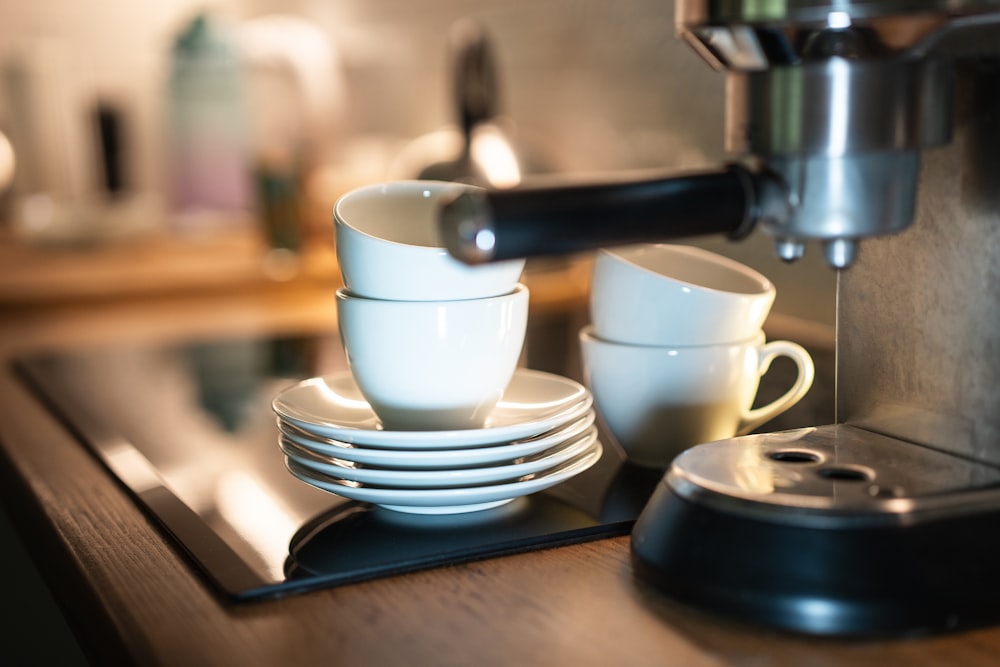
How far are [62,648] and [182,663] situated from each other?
1.24 feet

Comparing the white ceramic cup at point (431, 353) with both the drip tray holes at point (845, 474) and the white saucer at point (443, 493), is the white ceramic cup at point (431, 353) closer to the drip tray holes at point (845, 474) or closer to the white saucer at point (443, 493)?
the white saucer at point (443, 493)

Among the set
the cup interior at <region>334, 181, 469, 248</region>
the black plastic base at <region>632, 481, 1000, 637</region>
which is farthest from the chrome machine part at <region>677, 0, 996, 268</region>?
the cup interior at <region>334, 181, 469, 248</region>

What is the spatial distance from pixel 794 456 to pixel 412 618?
0.18 metres

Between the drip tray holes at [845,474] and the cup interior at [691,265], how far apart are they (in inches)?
8.1

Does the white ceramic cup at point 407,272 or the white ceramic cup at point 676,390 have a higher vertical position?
the white ceramic cup at point 407,272

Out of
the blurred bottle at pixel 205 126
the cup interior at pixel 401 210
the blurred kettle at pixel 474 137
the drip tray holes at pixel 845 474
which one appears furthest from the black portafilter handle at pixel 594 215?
the blurred bottle at pixel 205 126

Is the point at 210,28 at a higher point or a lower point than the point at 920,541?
higher

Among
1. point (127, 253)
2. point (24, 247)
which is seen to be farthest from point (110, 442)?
point (24, 247)

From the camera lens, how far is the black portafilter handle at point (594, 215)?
0.38m

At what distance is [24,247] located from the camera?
1884mm

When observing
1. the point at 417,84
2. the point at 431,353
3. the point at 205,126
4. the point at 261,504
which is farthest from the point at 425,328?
the point at 205,126

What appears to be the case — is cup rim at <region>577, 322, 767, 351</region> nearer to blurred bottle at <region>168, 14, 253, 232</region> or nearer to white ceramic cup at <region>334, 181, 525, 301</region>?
white ceramic cup at <region>334, 181, 525, 301</region>

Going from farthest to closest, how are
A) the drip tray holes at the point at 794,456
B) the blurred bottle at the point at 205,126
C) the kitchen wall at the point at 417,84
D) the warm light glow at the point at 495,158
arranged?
the blurred bottle at the point at 205,126, the warm light glow at the point at 495,158, the kitchen wall at the point at 417,84, the drip tray holes at the point at 794,456

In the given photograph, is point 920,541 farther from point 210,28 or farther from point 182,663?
point 210,28
